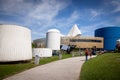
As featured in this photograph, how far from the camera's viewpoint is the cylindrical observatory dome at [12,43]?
17125 mm

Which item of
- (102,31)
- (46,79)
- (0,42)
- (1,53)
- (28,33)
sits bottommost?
(46,79)

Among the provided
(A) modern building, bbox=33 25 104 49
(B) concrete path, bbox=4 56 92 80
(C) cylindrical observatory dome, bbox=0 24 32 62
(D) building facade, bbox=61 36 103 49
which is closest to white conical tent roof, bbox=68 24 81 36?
(A) modern building, bbox=33 25 104 49

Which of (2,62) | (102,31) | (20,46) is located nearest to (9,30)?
(20,46)

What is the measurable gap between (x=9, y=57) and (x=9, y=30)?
10.5 feet

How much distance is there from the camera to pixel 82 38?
7956 cm

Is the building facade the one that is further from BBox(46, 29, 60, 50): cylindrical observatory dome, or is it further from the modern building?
BBox(46, 29, 60, 50): cylindrical observatory dome

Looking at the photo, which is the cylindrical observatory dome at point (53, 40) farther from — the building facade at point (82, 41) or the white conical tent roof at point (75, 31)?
the white conical tent roof at point (75, 31)

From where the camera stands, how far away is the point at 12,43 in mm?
17453

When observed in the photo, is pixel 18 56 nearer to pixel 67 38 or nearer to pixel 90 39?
pixel 67 38

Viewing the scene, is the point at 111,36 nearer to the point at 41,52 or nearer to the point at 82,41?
the point at 82,41

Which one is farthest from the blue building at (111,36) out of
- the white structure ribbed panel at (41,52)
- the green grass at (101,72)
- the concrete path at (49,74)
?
the concrete path at (49,74)

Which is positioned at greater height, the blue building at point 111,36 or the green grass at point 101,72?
the blue building at point 111,36

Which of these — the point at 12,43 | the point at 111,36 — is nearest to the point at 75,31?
the point at 111,36

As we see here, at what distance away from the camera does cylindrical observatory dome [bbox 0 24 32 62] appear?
1712cm
